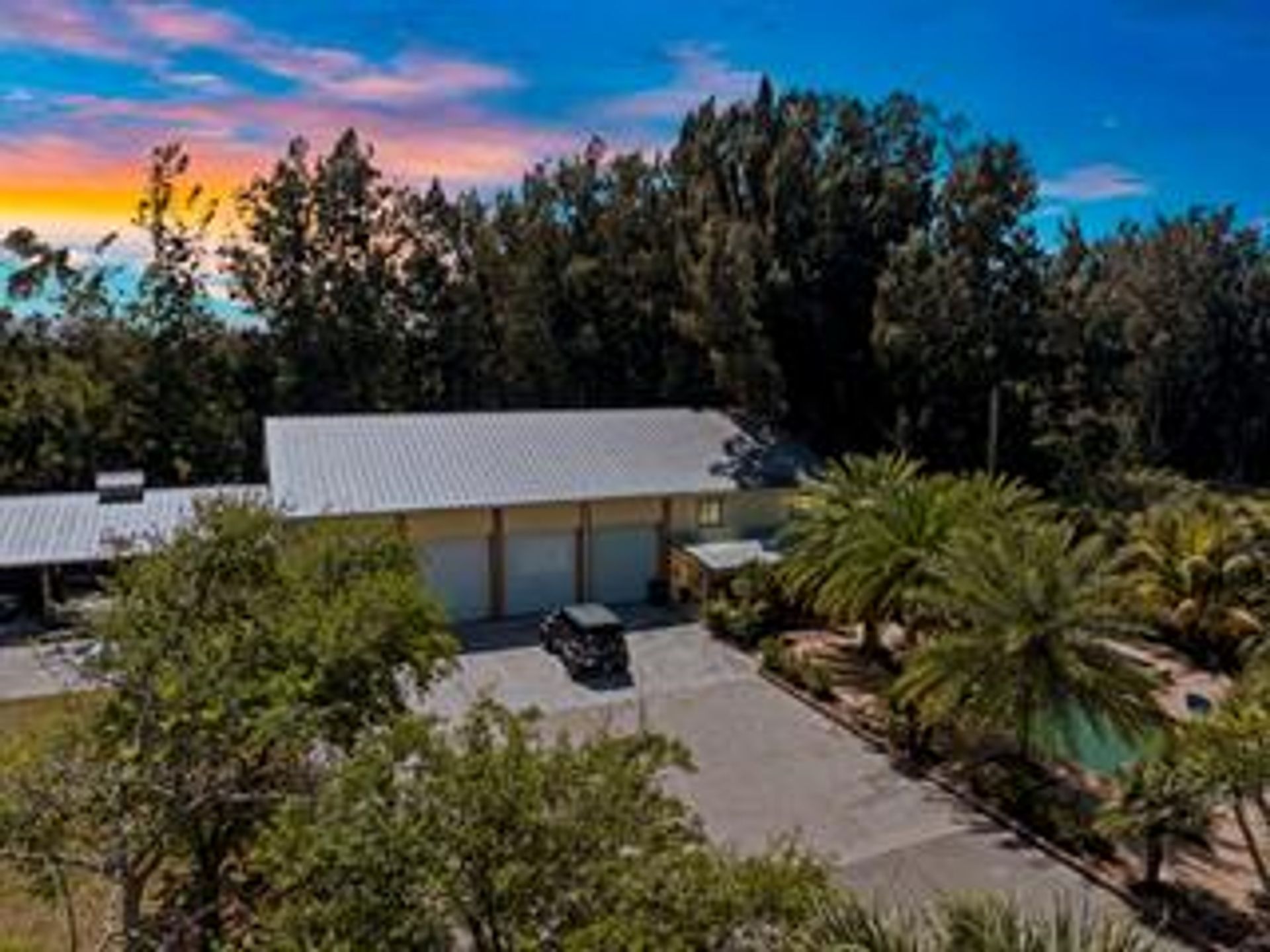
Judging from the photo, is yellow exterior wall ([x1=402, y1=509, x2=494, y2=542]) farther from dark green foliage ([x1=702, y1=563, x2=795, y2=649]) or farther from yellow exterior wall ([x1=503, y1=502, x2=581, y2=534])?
dark green foliage ([x1=702, y1=563, x2=795, y2=649])

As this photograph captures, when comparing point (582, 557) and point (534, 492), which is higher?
point (534, 492)

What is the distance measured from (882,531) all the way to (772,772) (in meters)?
5.73

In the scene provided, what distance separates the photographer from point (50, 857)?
9109 mm

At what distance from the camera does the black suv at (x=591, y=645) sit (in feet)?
81.3

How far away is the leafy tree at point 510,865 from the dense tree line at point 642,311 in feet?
85.9

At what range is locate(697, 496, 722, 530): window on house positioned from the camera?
3128cm

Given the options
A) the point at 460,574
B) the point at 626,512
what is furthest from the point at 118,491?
the point at 626,512

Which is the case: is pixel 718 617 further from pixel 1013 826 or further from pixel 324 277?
pixel 324 277

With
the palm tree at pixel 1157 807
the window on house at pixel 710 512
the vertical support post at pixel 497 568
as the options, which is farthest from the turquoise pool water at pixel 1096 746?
the vertical support post at pixel 497 568

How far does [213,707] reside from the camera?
1116cm

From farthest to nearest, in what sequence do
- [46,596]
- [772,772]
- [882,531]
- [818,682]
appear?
[46,596]
[818,682]
[882,531]
[772,772]

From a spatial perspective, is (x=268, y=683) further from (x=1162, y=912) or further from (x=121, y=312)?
(x=121, y=312)

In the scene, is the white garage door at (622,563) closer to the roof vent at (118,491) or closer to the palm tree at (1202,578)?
the roof vent at (118,491)

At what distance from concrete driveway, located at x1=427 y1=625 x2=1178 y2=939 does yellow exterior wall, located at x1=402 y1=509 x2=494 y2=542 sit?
8.83ft
